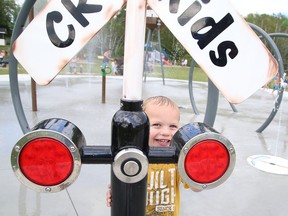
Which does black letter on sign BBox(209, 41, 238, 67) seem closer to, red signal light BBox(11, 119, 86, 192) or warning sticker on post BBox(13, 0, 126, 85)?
warning sticker on post BBox(13, 0, 126, 85)

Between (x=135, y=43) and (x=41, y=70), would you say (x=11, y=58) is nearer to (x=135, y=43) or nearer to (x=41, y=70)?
(x=41, y=70)

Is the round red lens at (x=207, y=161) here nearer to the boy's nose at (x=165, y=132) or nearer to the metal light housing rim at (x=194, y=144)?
the metal light housing rim at (x=194, y=144)

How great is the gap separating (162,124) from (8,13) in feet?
144

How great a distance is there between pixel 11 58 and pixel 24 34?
1.56 metres

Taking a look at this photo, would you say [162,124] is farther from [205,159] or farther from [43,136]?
[43,136]

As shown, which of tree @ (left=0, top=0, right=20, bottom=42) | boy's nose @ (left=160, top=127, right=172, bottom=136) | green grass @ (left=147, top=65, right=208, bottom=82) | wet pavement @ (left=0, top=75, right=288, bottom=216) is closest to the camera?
boy's nose @ (left=160, top=127, right=172, bottom=136)

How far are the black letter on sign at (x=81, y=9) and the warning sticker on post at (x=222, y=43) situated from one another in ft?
0.45

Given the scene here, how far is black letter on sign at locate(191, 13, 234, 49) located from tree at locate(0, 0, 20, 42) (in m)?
40.9

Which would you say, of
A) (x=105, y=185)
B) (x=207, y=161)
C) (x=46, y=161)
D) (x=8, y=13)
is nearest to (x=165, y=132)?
(x=207, y=161)

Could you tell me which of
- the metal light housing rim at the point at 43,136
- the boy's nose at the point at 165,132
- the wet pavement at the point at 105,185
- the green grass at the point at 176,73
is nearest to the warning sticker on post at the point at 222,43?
the metal light housing rim at the point at 43,136

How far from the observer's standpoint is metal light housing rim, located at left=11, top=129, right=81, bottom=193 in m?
0.69

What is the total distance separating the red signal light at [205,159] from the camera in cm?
74

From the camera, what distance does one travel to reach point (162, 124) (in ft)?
4.67

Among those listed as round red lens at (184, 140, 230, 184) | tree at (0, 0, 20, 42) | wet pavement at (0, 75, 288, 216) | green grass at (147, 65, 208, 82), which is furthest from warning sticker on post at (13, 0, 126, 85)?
tree at (0, 0, 20, 42)
